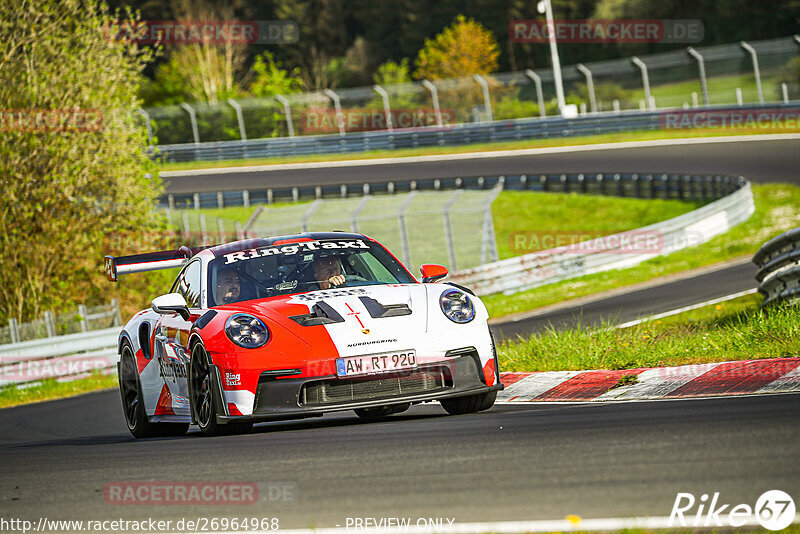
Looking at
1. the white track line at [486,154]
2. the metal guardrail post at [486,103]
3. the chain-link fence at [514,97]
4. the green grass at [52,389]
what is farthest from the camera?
the metal guardrail post at [486,103]

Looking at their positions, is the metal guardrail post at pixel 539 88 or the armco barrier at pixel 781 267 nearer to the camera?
the armco barrier at pixel 781 267

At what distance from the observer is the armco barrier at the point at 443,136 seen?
42500 mm

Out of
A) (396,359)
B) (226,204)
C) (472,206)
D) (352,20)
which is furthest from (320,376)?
(352,20)

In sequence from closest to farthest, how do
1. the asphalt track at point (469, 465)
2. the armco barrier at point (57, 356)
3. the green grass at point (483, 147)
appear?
the asphalt track at point (469, 465)
the armco barrier at point (57, 356)
the green grass at point (483, 147)

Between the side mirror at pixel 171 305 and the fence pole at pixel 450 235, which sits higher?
the side mirror at pixel 171 305

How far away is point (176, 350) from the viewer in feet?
27.8

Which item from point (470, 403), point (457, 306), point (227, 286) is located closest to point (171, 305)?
point (227, 286)

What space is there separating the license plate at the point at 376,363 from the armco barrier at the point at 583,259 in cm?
1530

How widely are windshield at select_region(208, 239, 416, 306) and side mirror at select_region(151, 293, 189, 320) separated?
24cm

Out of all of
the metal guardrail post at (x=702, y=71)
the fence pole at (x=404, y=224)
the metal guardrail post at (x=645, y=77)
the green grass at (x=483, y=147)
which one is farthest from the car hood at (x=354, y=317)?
the metal guardrail post at (x=645, y=77)

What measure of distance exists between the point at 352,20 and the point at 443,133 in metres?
64.1

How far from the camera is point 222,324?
774 cm

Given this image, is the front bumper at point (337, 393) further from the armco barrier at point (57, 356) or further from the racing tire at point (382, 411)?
the armco barrier at point (57, 356)

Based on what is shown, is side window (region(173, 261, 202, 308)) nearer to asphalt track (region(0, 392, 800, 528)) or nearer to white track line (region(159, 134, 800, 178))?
asphalt track (region(0, 392, 800, 528))
